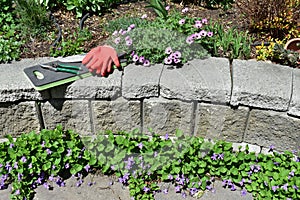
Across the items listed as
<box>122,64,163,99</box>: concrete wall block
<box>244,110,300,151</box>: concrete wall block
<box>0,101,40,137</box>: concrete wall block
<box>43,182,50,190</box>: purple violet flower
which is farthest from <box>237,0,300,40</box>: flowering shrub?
<box>43,182,50,190</box>: purple violet flower

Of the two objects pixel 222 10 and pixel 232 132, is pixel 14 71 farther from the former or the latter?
pixel 222 10

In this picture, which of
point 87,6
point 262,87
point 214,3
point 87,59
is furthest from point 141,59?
point 214,3

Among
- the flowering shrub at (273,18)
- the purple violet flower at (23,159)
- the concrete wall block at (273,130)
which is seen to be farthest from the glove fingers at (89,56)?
the flowering shrub at (273,18)

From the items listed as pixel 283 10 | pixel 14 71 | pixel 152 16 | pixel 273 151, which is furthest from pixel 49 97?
pixel 283 10

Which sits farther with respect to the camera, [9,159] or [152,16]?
[152,16]

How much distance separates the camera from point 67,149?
9.61 feet

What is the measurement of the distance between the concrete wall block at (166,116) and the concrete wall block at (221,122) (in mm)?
80

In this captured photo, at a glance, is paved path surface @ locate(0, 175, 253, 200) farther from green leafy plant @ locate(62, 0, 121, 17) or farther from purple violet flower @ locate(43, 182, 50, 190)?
green leafy plant @ locate(62, 0, 121, 17)

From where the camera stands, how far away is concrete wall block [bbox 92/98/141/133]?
2824 mm

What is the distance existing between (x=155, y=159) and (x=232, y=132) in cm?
58

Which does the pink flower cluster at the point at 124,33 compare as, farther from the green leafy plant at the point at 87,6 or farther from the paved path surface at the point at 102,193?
the paved path surface at the point at 102,193

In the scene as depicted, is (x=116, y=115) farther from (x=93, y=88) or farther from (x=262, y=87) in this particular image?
(x=262, y=87)

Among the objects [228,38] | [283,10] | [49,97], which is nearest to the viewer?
[49,97]

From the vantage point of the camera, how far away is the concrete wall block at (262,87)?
2639 millimetres
